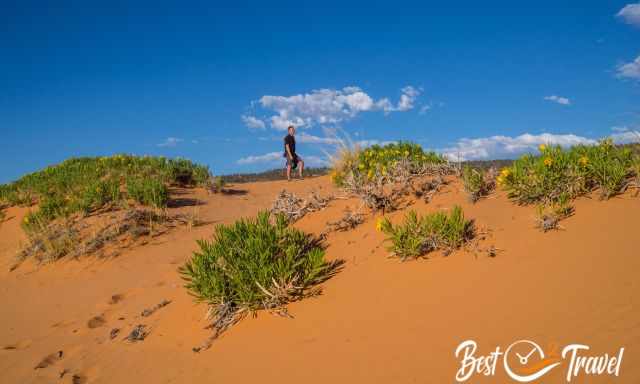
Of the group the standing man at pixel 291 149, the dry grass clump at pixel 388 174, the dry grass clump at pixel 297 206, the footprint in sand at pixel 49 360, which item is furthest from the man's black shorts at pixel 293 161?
the footprint in sand at pixel 49 360

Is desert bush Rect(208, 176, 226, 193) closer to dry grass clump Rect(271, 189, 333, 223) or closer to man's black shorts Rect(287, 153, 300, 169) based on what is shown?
man's black shorts Rect(287, 153, 300, 169)

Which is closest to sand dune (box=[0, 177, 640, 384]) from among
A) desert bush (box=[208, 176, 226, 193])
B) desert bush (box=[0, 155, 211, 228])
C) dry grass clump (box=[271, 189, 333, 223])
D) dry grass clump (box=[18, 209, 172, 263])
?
dry grass clump (box=[271, 189, 333, 223])

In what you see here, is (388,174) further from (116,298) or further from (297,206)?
(116,298)

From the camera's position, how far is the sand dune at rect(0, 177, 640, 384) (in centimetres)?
291

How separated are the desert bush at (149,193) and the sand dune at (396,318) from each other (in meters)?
3.96

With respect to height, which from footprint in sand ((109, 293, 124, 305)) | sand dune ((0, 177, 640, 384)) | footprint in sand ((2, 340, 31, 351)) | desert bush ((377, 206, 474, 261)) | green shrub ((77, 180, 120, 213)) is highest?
green shrub ((77, 180, 120, 213))

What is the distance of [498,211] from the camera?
502 cm

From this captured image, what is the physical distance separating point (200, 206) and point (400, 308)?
843cm

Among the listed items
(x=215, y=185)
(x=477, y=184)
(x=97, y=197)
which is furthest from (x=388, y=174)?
(x=215, y=185)

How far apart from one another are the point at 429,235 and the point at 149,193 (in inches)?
291

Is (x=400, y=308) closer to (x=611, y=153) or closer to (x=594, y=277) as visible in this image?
(x=594, y=277)

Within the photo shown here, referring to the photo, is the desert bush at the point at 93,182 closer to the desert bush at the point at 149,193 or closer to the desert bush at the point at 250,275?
the desert bush at the point at 149,193

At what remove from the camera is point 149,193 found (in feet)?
32.4

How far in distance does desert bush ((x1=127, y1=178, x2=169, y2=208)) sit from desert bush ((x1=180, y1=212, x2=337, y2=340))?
5.88m
